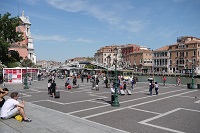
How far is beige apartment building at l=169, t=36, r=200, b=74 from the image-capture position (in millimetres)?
67500

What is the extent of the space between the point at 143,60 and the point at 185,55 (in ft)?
89.2

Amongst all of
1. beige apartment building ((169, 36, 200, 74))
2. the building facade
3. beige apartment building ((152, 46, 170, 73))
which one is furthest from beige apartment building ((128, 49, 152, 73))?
the building facade

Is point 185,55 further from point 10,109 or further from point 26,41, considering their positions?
point 10,109

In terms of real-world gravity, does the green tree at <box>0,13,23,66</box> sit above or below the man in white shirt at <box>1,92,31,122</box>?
above

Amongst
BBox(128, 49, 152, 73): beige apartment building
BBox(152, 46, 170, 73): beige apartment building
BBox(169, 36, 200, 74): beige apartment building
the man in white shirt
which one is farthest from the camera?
BBox(128, 49, 152, 73): beige apartment building

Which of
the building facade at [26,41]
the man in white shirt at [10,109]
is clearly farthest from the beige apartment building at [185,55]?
the man in white shirt at [10,109]

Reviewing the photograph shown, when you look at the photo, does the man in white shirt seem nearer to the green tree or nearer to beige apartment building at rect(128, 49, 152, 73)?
the green tree

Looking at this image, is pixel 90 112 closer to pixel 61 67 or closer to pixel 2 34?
pixel 2 34

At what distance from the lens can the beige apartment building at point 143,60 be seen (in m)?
96.9

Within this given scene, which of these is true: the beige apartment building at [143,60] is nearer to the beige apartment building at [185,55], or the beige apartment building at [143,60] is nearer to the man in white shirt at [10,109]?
the beige apartment building at [185,55]

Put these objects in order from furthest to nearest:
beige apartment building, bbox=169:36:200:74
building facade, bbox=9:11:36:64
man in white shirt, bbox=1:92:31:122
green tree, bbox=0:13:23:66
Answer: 1. beige apartment building, bbox=169:36:200:74
2. building facade, bbox=9:11:36:64
3. green tree, bbox=0:13:23:66
4. man in white shirt, bbox=1:92:31:122

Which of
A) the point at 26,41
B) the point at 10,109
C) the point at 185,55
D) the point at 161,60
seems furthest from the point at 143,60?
the point at 10,109

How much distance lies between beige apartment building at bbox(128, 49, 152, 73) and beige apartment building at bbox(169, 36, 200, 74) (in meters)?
17.7

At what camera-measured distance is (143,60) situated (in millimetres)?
97375
